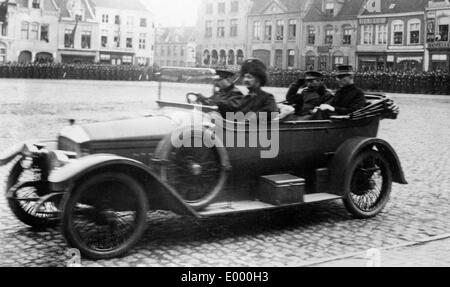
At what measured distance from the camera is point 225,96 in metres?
5.41

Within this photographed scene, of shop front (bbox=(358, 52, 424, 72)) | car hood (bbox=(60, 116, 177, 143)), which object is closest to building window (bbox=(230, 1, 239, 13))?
shop front (bbox=(358, 52, 424, 72))

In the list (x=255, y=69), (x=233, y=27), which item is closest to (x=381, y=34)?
(x=233, y=27)

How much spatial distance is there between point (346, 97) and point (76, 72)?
36.6 metres

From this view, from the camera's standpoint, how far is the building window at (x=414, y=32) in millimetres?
42312

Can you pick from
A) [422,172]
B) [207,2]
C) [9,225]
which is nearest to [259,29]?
[207,2]

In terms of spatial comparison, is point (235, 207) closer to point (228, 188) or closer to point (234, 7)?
point (228, 188)

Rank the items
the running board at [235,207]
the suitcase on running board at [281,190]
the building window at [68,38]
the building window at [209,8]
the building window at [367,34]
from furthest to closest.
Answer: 1. the building window at [209,8]
2. the building window at [68,38]
3. the building window at [367,34]
4. the suitcase on running board at [281,190]
5. the running board at [235,207]

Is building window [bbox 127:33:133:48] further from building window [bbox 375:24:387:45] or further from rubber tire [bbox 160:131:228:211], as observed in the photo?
rubber tire [bbox 160:131:228:211]

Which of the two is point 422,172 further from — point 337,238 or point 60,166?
point 60,166

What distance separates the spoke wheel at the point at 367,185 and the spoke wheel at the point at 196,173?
1561 mm

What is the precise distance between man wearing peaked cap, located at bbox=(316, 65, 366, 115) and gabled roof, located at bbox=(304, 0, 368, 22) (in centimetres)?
4298

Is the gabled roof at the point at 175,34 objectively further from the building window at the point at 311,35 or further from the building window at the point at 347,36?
the building window at the point at 347,36

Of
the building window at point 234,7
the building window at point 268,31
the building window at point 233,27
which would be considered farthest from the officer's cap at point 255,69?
the building window at point 234,7

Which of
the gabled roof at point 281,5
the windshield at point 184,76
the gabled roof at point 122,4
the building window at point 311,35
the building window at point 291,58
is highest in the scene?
the gabled roof at point 122,4
